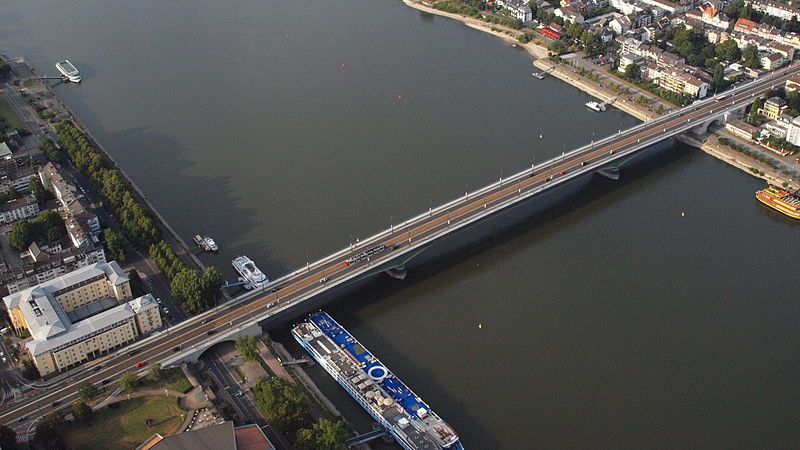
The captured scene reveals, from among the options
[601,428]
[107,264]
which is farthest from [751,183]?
[107,264]

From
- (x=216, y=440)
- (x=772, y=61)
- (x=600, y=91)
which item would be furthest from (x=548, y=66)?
(x=216, y=440)

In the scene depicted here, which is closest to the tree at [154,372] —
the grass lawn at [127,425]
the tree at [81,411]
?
the grass lawn at [127,425]

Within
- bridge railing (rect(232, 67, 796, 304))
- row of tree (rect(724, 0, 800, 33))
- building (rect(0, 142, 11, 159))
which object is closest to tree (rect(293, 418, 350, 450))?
bridge railing (rect(232, 67, 796, 304))

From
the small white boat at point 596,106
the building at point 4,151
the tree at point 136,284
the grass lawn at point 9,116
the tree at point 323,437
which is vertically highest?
the building at point 4,151

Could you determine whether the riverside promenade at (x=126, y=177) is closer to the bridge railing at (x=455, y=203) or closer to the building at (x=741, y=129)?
the bridge railing at (x=455, y=203)

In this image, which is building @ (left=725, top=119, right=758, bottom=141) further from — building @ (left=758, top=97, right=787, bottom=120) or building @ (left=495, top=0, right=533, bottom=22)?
building @ (left=495, top=0, right=533, bottom=22)
